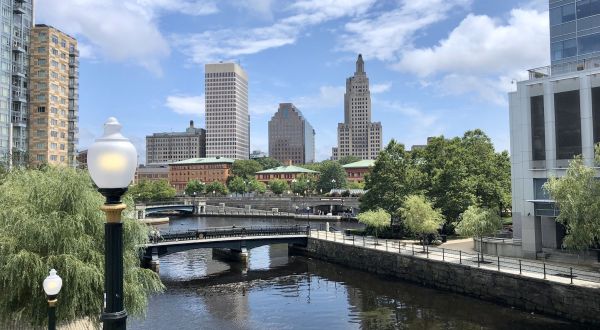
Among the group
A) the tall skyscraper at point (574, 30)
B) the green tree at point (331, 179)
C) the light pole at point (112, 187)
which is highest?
the tall skyscraper at point (574, 30)

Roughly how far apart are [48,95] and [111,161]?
102263mm

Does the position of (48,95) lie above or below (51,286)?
above

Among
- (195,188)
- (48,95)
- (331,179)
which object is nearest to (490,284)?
(48,95)

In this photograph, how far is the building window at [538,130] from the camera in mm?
40812

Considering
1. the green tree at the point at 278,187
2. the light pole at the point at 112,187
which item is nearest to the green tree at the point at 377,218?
the light pole at the point at 112,187

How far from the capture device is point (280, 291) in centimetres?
4172

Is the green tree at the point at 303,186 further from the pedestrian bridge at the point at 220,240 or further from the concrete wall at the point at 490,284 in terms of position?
the concrete wall at the point at 490,284

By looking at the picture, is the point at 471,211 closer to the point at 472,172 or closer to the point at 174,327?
the point at 472,172

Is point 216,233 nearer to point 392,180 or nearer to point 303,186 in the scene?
point 392,180

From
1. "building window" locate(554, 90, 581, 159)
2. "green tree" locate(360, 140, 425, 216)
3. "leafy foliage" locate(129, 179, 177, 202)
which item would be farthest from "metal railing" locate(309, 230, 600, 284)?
"leafy foliage" locate(129, 179, 177, 202)

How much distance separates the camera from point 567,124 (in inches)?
1549

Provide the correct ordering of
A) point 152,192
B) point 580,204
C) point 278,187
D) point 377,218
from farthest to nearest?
point 278,187, point 152,192, point 377,218, point 580,204

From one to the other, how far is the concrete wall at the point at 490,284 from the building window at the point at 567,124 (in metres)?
12.7

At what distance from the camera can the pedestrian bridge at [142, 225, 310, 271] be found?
50031mm
